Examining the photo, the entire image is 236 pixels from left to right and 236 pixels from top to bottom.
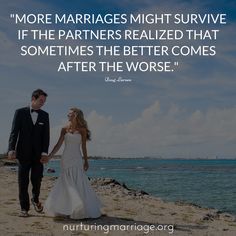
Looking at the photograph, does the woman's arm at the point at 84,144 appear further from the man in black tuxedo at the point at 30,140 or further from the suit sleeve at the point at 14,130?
the suit sleeve at the point at 14,130

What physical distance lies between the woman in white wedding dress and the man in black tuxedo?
30 cm

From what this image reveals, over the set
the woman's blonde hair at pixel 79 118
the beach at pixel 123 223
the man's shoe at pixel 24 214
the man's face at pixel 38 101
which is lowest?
the beach at pixel 123 223

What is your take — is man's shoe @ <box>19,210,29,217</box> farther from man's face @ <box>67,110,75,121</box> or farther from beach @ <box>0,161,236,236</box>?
man's face @ <box>67,110,75,121</box>

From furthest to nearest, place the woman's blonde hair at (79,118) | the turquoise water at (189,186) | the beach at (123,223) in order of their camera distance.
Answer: the turquoise water at (189,186)
the woman's blonde hair at (79,118)
the beach at (123,223)

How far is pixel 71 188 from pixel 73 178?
210mm

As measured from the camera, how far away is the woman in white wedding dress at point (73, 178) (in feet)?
30.5

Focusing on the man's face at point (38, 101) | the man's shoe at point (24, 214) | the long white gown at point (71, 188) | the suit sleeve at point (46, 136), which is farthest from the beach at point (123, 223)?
the man's face at point (38, 101)

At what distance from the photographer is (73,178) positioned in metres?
9.48

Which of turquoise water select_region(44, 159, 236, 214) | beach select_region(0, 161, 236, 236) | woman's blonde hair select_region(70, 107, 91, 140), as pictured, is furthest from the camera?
turquoise water select_region(44, 159, 236, 214)

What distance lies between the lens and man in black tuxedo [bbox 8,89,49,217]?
938 cm

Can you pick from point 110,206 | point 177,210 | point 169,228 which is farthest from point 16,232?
point 177,210

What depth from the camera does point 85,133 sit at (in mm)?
9438

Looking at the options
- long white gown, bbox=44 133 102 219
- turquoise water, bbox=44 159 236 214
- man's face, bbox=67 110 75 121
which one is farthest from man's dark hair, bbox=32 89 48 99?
turquoise water, bbox=44 159 236 214

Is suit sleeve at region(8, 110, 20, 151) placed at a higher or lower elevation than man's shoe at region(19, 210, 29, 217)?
higher
